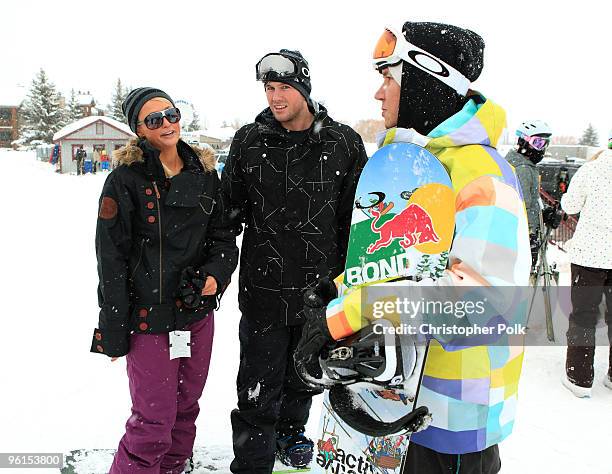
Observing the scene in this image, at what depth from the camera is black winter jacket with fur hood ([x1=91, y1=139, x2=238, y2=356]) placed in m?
2.47

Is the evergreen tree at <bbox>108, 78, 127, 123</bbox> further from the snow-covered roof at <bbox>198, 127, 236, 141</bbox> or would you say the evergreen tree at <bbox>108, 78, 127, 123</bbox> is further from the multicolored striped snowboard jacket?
the multicolored striped snowboard jacket

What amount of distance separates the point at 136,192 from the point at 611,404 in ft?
13.2

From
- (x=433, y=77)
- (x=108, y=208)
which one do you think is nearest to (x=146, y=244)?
(x=108, y=208)

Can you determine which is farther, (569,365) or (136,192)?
(569,365)

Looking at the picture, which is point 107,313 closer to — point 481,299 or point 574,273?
point 481,299

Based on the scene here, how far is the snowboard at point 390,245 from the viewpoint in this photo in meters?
1.50

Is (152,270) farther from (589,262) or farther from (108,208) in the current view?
(589,262)

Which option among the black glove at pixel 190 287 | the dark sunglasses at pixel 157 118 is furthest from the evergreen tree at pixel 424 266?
the dark sunglasses at pixel 157 118

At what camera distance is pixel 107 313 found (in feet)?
8.11

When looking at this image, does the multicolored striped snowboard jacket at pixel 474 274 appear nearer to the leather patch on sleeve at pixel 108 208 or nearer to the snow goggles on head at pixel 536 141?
the leather patch on sleeve at pixel 108 208

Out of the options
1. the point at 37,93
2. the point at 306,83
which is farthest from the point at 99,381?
the point at 37,93

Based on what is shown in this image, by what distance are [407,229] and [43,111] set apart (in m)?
67.7

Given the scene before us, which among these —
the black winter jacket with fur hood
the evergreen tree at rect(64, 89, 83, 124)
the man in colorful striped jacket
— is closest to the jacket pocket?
the black winter jacket with fur hood

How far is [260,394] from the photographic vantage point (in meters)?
2.90
